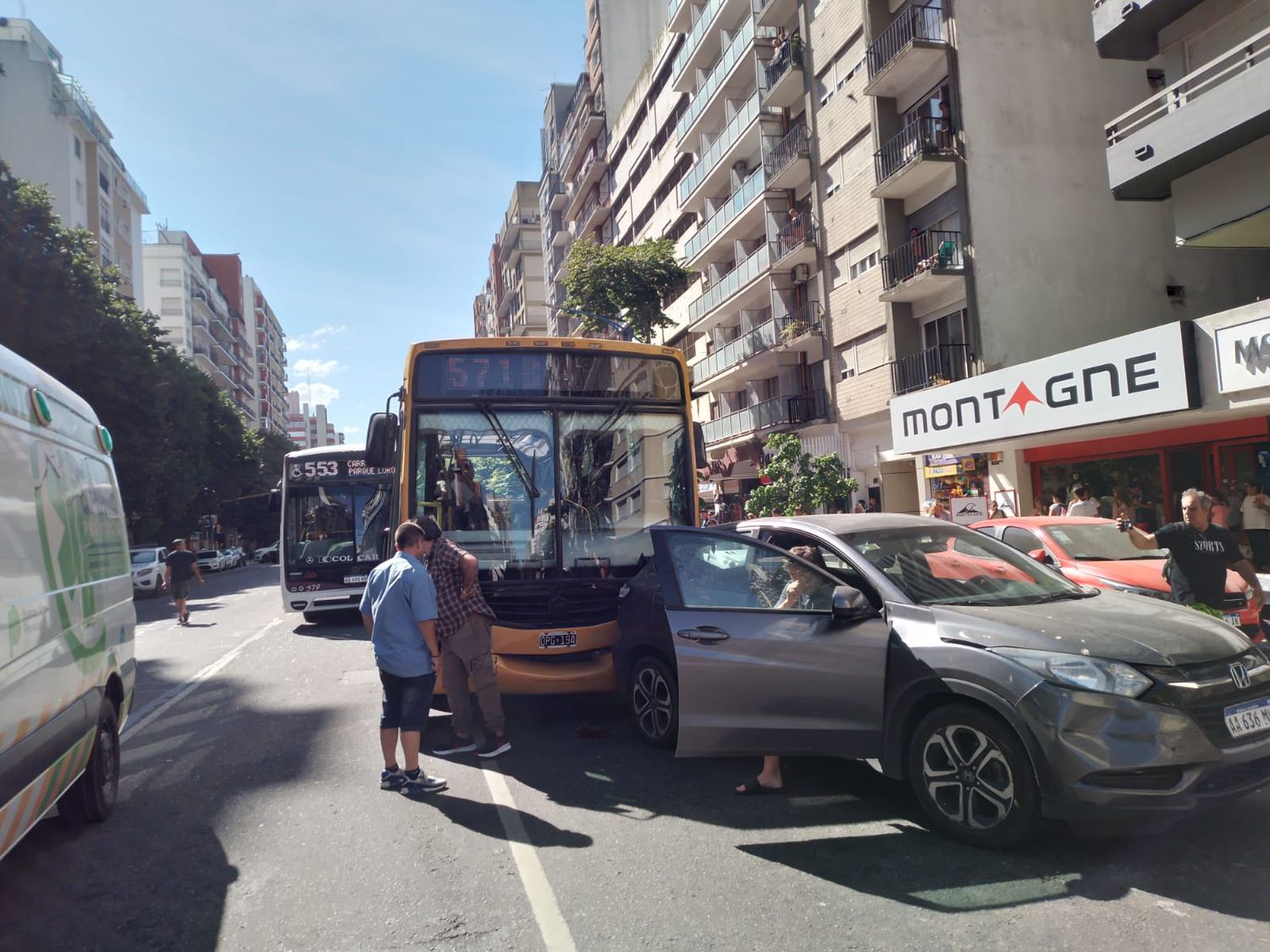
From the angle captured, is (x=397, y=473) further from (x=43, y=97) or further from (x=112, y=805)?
(x=43, y=97)

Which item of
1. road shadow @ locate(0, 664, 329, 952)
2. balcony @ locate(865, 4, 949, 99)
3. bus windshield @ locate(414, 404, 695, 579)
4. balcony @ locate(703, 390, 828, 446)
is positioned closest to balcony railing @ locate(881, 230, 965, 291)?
balcony @ locate(865, 4, 949, 99)

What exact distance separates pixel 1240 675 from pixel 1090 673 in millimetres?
755

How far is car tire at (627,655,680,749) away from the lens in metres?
6.38

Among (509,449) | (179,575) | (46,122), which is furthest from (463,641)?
(46,122)

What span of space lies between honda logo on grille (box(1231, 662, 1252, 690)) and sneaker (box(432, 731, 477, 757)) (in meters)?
4.75

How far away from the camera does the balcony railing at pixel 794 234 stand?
98.0 feet

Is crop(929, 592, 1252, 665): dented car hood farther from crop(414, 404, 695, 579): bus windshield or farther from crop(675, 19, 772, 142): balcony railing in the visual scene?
crop(675, 19, 772, 142): balcony railing

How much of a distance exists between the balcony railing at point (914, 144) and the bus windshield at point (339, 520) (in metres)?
14.9

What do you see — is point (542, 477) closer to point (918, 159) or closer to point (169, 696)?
point (169, 696)

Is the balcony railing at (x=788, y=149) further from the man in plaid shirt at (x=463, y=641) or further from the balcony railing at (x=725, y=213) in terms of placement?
the man in plaid shirt at (x=463, y=641)

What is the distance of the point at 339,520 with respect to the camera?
16.3m

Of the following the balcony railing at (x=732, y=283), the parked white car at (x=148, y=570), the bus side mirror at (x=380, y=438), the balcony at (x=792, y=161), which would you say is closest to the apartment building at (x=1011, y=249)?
the balcony at (x=792, y=161)

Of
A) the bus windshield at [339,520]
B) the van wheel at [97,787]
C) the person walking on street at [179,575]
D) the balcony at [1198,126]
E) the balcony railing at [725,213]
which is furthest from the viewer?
the balcony railing at [725,213]

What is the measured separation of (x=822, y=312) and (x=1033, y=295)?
8.60 m
